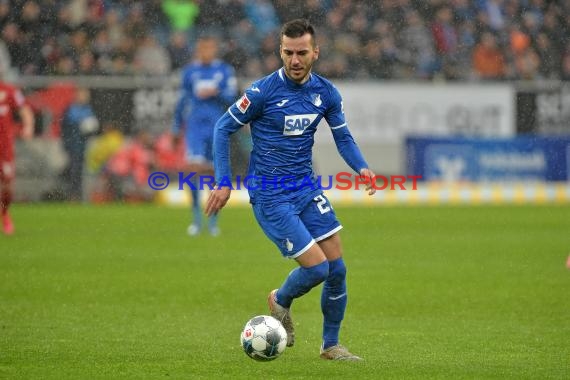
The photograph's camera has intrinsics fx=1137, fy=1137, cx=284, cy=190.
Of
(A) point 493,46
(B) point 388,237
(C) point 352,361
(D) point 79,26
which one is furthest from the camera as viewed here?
(A) point 493,46

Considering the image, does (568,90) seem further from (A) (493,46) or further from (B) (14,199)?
(B) (14,199)

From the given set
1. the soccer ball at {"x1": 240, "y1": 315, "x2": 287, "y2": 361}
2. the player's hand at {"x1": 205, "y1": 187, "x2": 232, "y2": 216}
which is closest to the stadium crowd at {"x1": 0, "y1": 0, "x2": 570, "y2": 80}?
the player's hand at {"x1": 205, "y1": 187, "x2": 232, "y2": 216}

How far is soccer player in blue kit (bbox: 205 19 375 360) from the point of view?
7.40 meters

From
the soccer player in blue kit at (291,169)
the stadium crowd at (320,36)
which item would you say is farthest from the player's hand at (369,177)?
the stadium crowd at (320,36)

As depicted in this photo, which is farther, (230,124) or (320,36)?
(320,36)

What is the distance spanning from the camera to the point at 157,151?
21.1 metres

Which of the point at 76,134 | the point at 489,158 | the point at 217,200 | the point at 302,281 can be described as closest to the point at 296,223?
the point at 302,281

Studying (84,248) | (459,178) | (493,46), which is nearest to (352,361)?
(84,248)

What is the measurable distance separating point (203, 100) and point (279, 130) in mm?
9170

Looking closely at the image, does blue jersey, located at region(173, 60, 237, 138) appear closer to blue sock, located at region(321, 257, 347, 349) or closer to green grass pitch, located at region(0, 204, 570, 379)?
green grass pitch, located at region(0, 204, 570, 379)

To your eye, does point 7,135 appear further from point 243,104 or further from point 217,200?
point 217,200

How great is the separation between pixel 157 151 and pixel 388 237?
20.3 ft

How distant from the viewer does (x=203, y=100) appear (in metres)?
16.6

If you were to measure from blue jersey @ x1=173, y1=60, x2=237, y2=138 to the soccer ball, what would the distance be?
31.2ft
